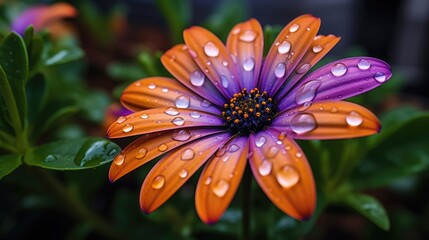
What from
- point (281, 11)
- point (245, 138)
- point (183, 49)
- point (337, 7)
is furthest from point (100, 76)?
point (245, 138)

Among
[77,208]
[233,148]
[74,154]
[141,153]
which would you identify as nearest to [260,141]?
[233,148]

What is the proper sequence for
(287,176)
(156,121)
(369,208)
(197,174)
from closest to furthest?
(287,176) → (156,121) → (369,208) → (197,174)

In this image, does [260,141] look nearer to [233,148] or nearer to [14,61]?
[233,148]

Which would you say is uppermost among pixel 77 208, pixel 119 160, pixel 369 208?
pixel 119 160

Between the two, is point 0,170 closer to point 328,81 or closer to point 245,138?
point 245,138

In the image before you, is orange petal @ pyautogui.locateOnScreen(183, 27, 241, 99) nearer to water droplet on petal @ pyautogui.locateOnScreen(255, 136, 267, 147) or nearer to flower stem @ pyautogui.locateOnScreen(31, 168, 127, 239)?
water droplet on petal @ pyautogui.locateOnScreen(255, 136, 267, 147)

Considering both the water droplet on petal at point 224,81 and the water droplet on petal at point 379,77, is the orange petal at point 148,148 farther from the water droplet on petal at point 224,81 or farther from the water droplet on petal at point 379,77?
the water droplet on petal at point 379,77

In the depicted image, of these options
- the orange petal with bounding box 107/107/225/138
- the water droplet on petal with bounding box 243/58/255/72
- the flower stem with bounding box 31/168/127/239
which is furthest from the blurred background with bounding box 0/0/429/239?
the orange petal with bounding box 107/107/225/138
